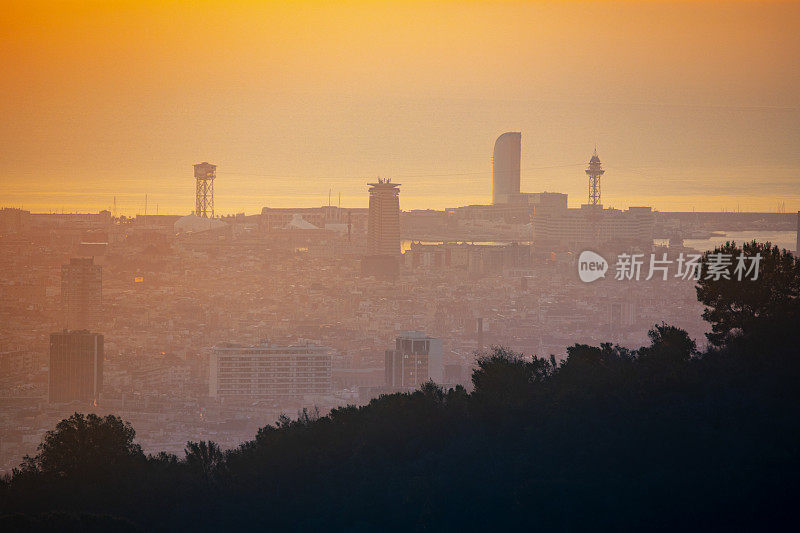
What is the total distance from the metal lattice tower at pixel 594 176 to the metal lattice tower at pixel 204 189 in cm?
1532

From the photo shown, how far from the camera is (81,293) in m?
25.5

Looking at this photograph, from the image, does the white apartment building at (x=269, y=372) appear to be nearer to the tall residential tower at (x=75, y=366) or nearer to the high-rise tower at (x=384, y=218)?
the tall residential tower at (x=75, y=366)

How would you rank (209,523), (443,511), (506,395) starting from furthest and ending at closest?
(506,395) → (209,523) → (443,511)

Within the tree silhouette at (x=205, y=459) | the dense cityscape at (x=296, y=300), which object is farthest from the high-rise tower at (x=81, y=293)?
the tree silhouette at (x=205, y=459)

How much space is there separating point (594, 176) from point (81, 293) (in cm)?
2180

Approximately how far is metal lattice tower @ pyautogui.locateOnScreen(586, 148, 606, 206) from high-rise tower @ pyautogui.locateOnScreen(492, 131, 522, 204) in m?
4.20

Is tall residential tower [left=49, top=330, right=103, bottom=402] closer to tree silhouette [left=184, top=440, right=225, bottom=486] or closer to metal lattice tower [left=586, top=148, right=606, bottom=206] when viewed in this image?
tree silhouette [left=184, top=440, right=225, bottom=486]

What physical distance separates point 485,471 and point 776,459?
5.52 feet

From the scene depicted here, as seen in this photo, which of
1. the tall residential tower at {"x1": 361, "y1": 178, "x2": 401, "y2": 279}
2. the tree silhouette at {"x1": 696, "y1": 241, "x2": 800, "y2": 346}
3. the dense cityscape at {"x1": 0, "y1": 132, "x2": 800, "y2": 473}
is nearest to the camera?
the tree silhouette at {"x1": 696, "y1": 241, "x2": 800, "y2": 346}

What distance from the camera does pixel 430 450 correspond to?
253 inches

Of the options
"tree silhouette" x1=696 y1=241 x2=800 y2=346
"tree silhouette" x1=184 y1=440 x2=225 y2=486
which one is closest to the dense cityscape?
"tree silhouette" x1=696 y1=241 x2=800 y2=346

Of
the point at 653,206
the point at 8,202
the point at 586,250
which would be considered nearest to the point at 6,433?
the point at 8,202

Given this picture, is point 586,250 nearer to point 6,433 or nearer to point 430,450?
point 6,433

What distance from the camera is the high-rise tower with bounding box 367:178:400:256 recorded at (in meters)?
34.9
